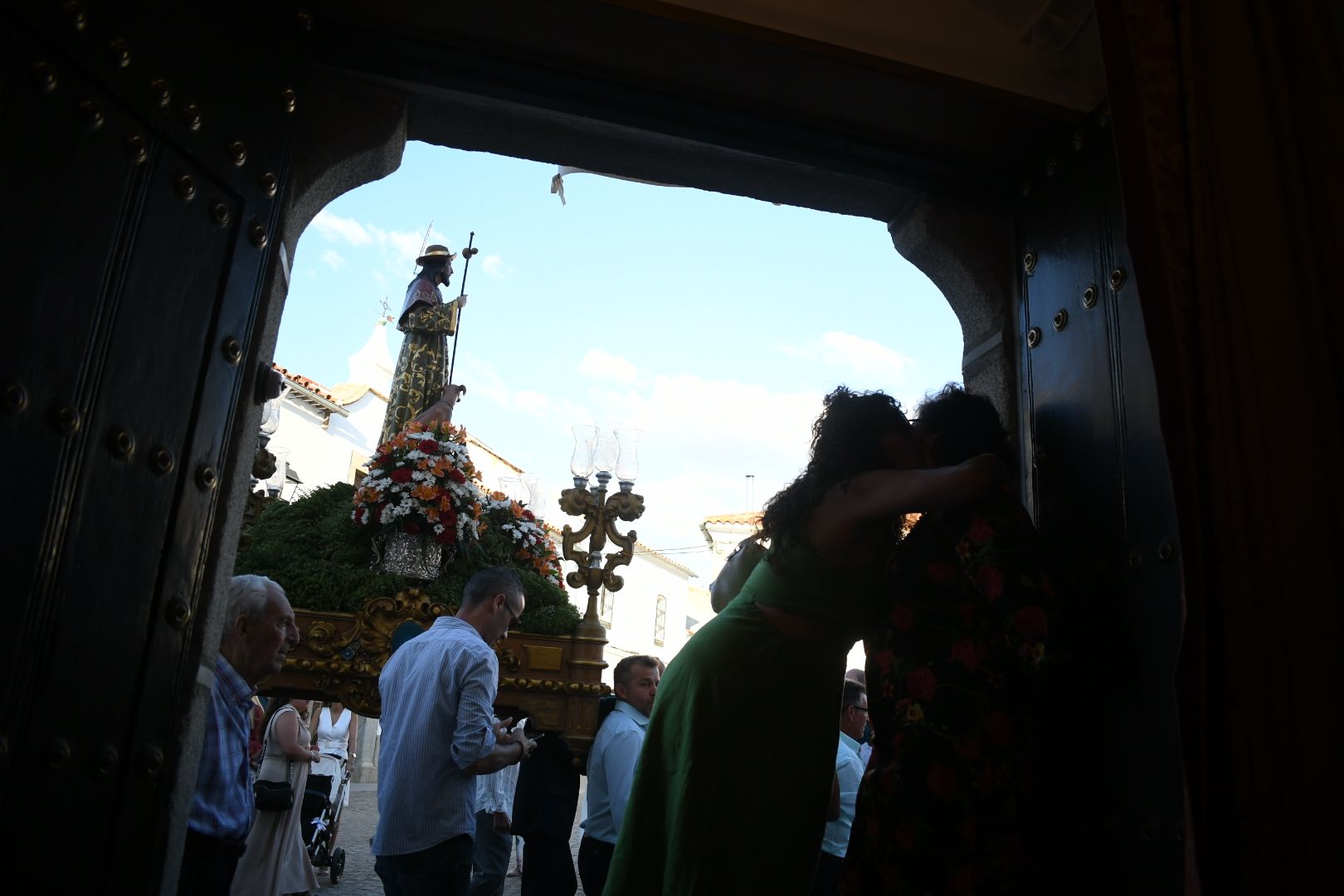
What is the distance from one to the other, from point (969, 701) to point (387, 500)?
4.25 metres

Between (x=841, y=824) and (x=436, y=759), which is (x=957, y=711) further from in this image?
(x=841, y=824)

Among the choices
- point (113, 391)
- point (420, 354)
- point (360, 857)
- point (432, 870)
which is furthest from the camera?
point (360, 857)

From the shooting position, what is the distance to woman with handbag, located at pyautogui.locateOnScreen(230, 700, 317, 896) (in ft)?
17.1

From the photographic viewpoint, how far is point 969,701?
2061 millimetres

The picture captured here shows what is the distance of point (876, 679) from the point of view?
2.26 meters

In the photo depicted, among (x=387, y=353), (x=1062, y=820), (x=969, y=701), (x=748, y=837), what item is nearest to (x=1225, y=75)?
(x=969, y=701)

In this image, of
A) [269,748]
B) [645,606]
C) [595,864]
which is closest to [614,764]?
[595,864]

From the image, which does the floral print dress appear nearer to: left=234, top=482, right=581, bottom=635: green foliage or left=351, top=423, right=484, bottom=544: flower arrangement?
left=234, top=482, right=581, bottom=635: green foliage

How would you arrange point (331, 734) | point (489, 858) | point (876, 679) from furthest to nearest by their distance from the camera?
point (331, 734) → point (489, 858) → point (876, 679)

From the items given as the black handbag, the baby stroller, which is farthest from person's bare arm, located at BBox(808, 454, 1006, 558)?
the baby stroller

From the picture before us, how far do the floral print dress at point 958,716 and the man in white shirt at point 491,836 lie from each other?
150 inches

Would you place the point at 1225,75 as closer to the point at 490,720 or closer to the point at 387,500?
the point at 490,720

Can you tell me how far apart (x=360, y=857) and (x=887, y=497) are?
8.57m

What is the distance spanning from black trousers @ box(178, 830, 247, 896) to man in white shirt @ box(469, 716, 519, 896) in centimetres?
296
